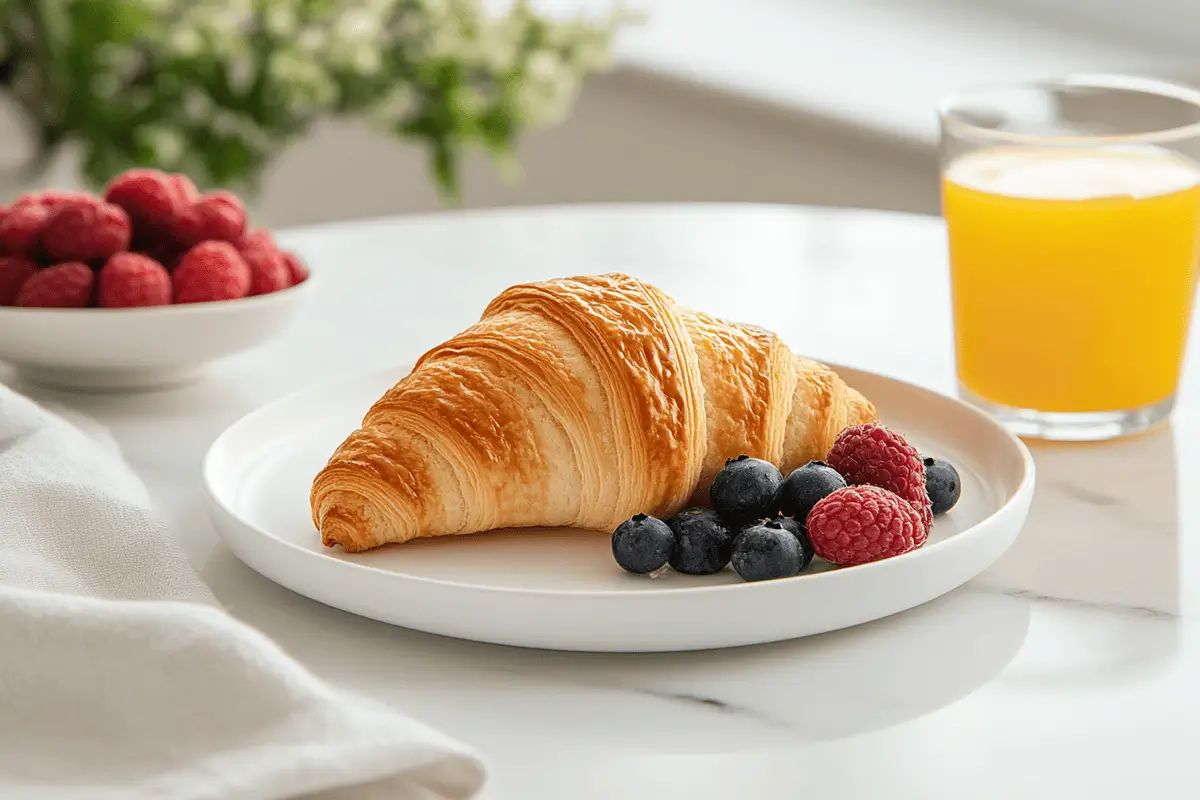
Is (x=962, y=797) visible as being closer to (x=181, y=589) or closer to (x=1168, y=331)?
(x=181, y=589)

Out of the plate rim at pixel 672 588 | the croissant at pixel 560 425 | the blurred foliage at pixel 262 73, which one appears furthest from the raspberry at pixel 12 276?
the blurred foliage at pixel 262 73

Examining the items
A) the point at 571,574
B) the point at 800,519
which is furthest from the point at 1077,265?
the point at 571,574

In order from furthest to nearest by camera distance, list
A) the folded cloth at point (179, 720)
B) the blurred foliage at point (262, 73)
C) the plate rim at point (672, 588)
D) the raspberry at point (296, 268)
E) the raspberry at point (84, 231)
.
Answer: the blurred foliage at point (262, 73)
the raspberry at point (296, 268)
the raspberry at point (84, 231)
the plate rim at point (672, 588)
the folded cloth at point (179, 720)

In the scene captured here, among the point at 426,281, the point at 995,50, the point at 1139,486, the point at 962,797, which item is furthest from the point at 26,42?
the point at 962,797

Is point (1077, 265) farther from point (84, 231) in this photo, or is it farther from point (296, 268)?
point (84, 231)

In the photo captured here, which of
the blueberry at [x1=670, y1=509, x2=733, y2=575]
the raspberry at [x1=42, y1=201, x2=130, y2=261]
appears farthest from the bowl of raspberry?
the blueberry at [x1=670, y1=509, x2=733, y2=575]

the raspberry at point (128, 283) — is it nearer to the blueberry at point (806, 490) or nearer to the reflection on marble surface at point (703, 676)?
the reflection on marble surface at point (703, 676)
